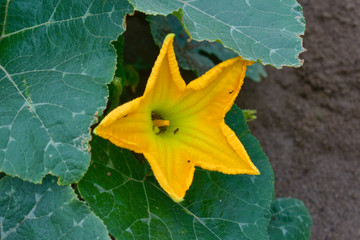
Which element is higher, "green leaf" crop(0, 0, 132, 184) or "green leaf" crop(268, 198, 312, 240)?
"green leaf" crop(0, 0, 132, 184)

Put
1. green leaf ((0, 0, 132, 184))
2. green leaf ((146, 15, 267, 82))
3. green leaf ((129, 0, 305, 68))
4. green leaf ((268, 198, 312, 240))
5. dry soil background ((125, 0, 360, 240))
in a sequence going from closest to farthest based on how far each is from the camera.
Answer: green leaf ((0, 0, 132, 184)) → green leaf ((129, 0, 305, 68)) → green leaf ((146, 15, 267, 82)) → green leaf ((268, 198, 312, 240)) → dry soil background ((125, 0, 360, 240))

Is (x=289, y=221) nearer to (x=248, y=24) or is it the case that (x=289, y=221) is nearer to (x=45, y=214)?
(x=248, y=24)

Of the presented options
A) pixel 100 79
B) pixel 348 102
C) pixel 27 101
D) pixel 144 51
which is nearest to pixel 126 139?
pixel 100 79

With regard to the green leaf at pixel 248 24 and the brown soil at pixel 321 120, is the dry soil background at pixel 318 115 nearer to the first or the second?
the brown soil at pixel 321 120

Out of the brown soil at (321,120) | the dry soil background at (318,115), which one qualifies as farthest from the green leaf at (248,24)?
the brown soil at (321,120)

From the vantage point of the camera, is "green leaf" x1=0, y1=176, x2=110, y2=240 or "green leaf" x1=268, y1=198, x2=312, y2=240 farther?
"green leaf" x1=268, y1=198, x2=312, y2=240

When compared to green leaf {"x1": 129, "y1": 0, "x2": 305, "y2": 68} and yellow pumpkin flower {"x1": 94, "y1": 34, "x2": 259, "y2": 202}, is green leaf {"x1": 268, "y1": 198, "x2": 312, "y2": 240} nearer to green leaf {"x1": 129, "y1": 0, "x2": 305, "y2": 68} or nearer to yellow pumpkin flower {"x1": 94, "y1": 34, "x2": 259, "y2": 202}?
yellow pumpkin flower {"x1": 94, "y1": 34, "x2": 259, "y2": 202}

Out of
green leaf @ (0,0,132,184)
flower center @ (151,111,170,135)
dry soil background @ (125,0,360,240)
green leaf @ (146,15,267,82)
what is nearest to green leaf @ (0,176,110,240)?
green leaf @ (0,0,132,184)

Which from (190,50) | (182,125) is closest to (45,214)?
(182,125)
